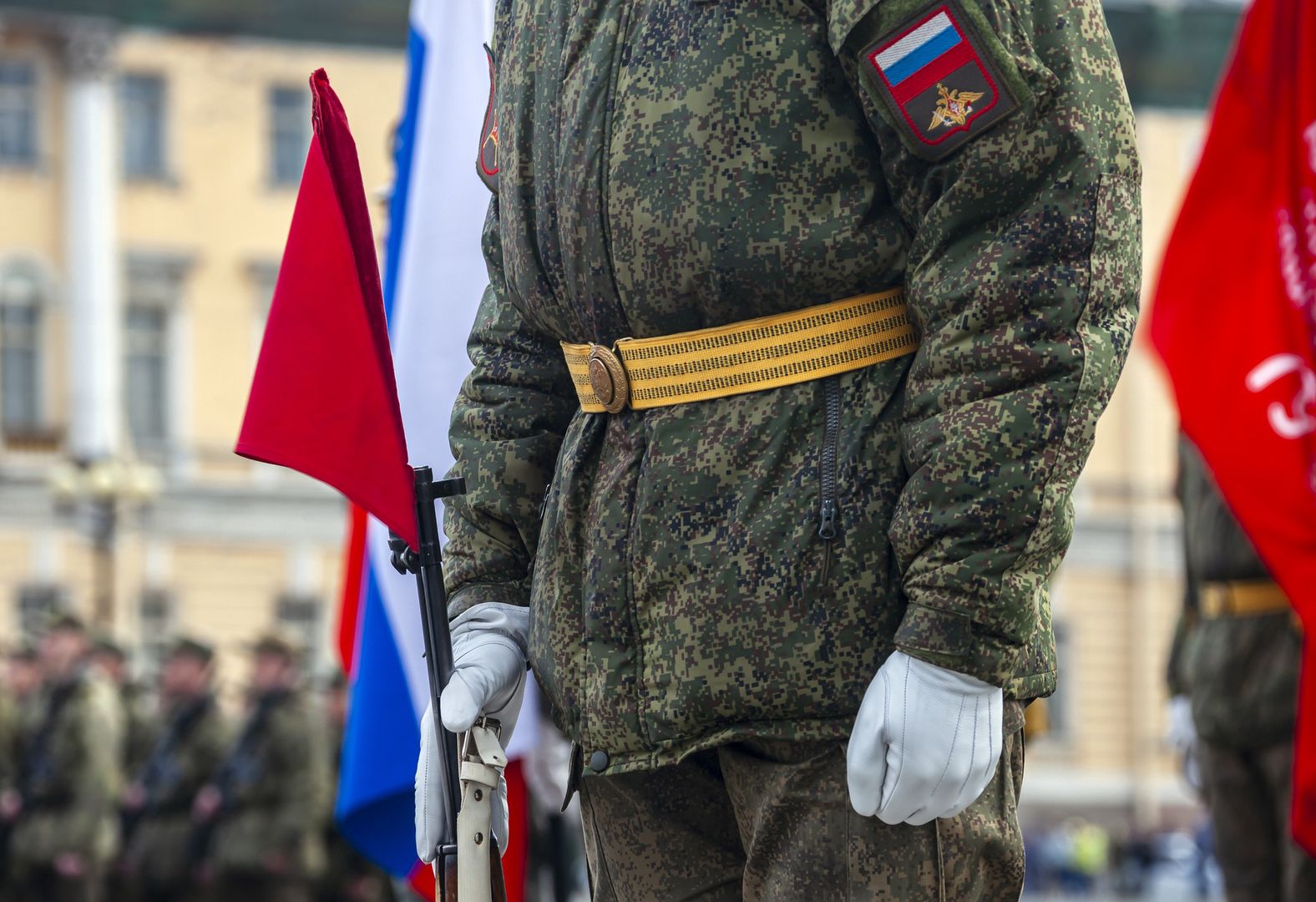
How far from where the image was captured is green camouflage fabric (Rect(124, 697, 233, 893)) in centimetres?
1130

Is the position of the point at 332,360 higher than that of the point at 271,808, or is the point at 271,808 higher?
the point at 332,360

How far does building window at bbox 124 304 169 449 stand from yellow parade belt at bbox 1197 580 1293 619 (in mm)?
28098

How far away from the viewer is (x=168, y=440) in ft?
107

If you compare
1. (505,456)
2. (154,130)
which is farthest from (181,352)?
(505,456)

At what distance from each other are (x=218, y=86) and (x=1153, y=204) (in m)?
14.1

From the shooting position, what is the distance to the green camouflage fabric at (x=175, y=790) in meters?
11.3

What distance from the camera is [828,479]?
7.76ft

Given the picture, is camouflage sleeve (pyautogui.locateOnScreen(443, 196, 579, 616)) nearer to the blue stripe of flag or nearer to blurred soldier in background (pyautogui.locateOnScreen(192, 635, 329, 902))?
the blue stripe of flag

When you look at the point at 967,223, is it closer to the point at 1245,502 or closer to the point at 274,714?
the point at 1245,502

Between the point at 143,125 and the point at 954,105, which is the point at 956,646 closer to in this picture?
the point at 954,105

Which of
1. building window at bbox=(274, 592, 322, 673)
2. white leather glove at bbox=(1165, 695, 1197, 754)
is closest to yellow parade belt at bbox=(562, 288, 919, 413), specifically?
white leather glove at bbox=(1165, 695, 1197, 754)

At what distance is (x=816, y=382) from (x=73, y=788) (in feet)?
32.1

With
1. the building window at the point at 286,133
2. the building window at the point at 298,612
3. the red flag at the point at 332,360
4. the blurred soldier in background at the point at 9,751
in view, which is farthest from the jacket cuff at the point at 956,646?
the building window at the point at 286,133

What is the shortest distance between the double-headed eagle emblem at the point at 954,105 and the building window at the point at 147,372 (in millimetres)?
31146
